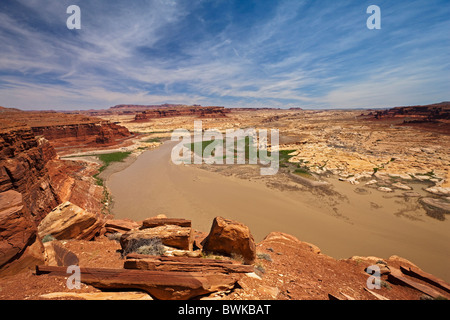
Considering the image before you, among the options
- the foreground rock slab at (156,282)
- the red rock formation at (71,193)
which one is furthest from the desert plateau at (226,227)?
the red rock formation at (71,193)

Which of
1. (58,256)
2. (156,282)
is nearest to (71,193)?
(58,256)

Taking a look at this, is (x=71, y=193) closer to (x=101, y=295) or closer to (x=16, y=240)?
(x=16, y=240)

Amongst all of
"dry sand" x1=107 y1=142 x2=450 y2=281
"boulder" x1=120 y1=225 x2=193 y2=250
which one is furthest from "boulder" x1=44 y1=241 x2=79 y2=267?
"dry sand" x1=107 y1=142 x2=450 y2=281

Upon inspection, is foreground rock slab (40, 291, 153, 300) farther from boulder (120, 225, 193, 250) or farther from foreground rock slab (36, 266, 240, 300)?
boulder (120, 225, 193, 250)
